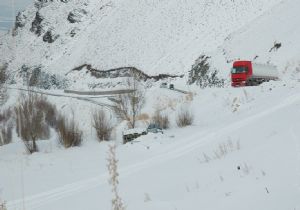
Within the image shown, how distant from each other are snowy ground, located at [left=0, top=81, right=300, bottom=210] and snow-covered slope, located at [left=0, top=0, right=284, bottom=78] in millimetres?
49749

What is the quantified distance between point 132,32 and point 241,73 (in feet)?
200

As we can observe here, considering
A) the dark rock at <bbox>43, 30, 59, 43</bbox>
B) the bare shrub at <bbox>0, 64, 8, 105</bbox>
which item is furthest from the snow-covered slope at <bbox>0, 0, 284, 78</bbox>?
the bare shrub at <bbox>0, 64, 8, 105</bbox>

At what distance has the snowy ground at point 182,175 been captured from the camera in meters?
4.55

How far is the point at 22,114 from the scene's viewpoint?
24.9 meters

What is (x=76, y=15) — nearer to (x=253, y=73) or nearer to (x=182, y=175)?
(x=253, y=73)

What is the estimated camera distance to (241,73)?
3216cm

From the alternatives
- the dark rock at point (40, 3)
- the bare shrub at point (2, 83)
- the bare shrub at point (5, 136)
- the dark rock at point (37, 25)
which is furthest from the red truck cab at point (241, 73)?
the dark rock at point (40, 3)

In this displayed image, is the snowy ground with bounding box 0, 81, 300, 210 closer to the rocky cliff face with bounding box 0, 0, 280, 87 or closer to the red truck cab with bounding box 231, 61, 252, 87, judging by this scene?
the red truck cab with bounding box 231, 61, 252, 87

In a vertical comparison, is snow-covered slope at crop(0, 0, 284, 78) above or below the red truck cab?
above

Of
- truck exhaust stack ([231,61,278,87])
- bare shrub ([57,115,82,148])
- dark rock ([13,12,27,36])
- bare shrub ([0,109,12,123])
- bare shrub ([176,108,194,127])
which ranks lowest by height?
bare shrub ([57,115,82,148])

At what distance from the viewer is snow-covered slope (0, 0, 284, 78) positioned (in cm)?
6831

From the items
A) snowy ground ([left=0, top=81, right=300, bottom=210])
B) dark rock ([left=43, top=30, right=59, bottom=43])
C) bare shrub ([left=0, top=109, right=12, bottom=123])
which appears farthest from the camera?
dark rock ([left=43, top=30, right=59, bottom=43])

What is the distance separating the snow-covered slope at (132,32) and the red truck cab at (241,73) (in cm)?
2931

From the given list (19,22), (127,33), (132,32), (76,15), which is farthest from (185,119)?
(19,22)
